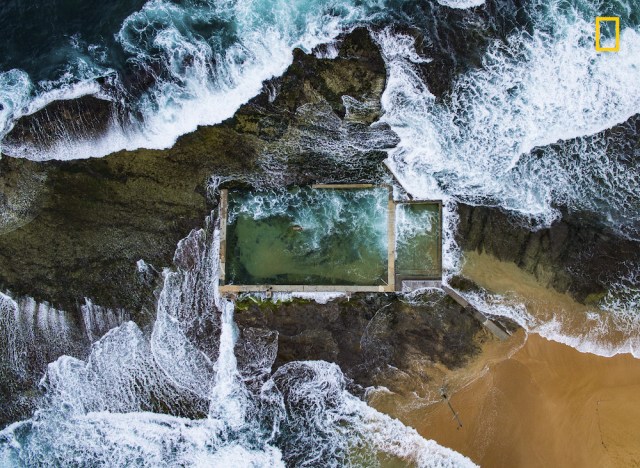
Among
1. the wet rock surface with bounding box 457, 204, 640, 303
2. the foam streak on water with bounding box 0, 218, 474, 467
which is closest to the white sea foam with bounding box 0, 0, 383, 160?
the foam streak on water with bounding box 0, 218, 474, 467

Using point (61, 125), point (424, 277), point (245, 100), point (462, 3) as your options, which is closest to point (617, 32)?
point (462, 3)

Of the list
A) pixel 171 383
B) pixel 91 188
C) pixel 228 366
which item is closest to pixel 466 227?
pixel 228 366

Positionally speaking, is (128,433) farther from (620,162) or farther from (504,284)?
(620,162)

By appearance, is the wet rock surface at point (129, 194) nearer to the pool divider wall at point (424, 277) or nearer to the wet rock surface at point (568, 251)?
the pool divider wall at point (424, 277)

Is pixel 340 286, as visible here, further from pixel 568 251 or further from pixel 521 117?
pixel 521 117

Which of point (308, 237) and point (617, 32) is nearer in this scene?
point (617, 32)

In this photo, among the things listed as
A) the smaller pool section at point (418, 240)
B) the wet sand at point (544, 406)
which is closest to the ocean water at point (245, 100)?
the smaller pool section at point (418, 240)
